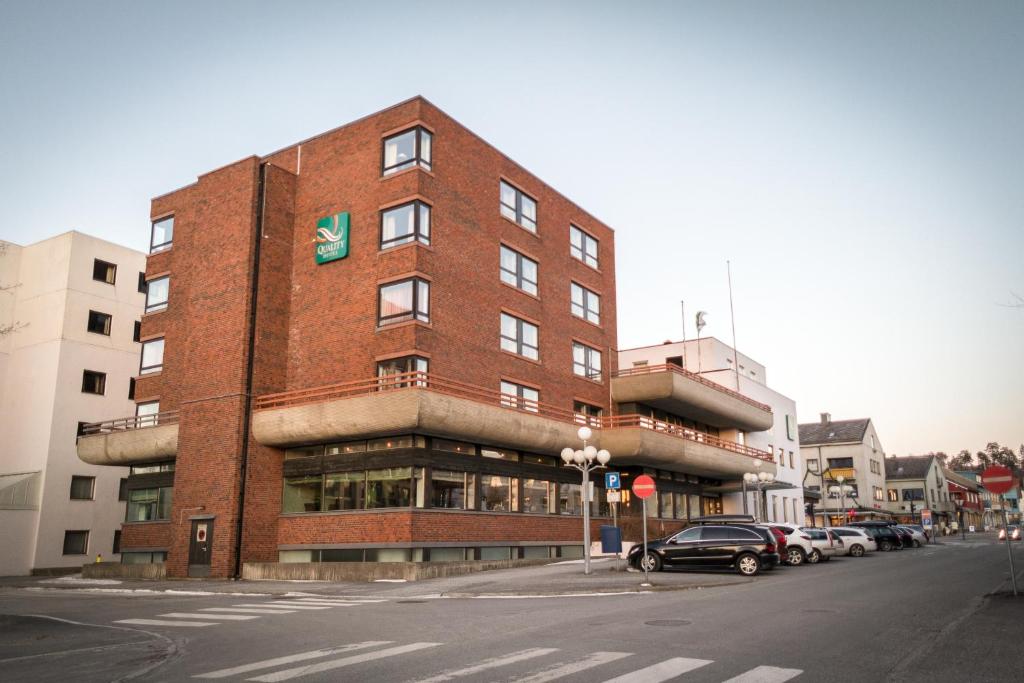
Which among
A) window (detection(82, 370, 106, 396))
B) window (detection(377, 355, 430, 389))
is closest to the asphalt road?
window (detection(377, 355, 430, 389))

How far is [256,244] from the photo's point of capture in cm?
3341

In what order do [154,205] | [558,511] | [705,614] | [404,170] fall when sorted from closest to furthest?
[705,614]
[404,170]
[558,511]
[154,205]

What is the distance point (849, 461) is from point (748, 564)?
74.4m

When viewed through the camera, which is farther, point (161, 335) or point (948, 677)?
point (161, 335)

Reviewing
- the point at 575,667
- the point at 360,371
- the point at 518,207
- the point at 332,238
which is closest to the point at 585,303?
the point at 518,207

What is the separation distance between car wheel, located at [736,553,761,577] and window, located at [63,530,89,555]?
3737 centimetres

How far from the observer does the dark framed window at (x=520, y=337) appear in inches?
1389

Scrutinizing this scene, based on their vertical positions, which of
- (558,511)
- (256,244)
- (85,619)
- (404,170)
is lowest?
(85,619)

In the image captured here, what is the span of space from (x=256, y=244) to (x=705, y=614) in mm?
25679

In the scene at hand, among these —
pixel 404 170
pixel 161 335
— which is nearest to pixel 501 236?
pixel 404 170

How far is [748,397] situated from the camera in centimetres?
5481

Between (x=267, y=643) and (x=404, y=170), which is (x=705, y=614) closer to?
(x=267, y=643)

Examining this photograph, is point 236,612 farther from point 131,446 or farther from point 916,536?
point 916,536

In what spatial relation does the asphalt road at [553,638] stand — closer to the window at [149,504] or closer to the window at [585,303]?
the window at [149,504]
